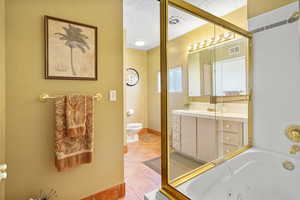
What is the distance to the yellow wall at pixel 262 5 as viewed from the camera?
4.23 ft

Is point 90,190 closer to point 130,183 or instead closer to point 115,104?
point 130,183

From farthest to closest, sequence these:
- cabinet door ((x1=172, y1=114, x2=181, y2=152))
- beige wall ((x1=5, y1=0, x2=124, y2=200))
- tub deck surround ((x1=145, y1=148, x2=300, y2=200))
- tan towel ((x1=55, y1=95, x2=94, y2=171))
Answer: cabinet door ((x1=172, y1=114, x2=181, y2=152))
tan towel ((x1=55, y1=95, x2=94, y2=171))
beige wall ((x1=5, y1=0, x2=124, y2=200))
tub deck surround ((x1=145, y1=148, x2=300, y2=200))

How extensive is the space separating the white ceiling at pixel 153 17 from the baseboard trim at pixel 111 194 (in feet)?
5.56

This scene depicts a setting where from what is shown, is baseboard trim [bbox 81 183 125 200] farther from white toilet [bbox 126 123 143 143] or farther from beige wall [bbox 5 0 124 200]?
white toilet [bbox 126 123 143 143]

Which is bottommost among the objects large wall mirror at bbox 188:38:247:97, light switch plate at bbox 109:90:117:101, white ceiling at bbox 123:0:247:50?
light switch plate at bbox 109:90:117:101

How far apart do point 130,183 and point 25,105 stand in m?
1.46

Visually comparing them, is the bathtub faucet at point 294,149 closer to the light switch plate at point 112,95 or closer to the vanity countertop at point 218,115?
the vanity countertop at point 218,115

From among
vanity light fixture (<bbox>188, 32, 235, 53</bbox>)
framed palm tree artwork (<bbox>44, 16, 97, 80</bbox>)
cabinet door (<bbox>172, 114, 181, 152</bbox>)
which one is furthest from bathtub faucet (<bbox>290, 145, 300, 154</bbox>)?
framed palm tree artwork (<bbox>44, 16, 97, 80</bbox>)

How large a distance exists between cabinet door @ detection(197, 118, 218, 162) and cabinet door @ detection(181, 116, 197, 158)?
A: 58 mm

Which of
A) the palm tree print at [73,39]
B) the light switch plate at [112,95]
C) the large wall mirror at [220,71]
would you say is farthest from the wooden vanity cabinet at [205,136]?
the palm tree print at [73,39]

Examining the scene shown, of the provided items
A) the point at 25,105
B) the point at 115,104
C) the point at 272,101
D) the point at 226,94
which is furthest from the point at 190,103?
the point at 25,105

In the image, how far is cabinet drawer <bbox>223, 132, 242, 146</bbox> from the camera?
1.75 metres

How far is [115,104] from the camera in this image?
162 cm

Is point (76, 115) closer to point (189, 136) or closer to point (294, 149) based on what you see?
point (189, 136)
